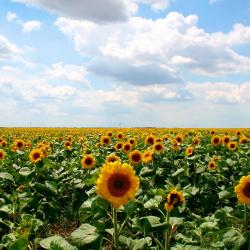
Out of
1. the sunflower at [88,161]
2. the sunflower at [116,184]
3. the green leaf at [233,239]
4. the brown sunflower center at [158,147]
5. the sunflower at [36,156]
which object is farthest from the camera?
the brown sunflower center at [158,147]

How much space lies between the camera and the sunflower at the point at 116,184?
433 cm

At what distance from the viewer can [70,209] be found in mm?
8773

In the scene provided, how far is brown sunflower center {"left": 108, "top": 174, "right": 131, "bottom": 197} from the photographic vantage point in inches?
171

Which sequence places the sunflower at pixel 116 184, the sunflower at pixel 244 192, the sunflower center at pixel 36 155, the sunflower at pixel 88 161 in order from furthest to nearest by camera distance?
the sunflower center at pixel 36 155, the sunflower at pixel 88 161, the sunflower at pixel 244 192, the sunflower at pixel 116 184

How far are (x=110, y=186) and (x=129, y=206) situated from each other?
90cm

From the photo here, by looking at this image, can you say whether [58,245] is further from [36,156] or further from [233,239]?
[36,156]

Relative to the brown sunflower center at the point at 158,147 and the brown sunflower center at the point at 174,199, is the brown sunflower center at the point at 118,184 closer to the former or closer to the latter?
the brown sunflower center at the point at 174,199

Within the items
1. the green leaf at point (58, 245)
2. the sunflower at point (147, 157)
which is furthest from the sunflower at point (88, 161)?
the green leaf at point (58, 245)

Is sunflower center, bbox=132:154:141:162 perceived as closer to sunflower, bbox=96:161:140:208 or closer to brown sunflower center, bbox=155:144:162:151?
brown sunflower center, bbox=155:144:162:151

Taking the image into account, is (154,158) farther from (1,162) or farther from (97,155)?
(1,162)

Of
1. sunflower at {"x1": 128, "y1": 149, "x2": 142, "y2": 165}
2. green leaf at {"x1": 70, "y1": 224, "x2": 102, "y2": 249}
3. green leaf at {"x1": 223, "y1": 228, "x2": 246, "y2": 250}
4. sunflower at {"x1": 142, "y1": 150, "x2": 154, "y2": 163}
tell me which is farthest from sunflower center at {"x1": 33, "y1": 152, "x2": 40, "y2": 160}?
green leaf at {"x1": 223, "y1": 228, "x2": 246, "y2": 250}

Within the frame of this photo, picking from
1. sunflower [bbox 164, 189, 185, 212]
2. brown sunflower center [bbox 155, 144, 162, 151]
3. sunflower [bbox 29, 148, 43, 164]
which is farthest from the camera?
brown sunflower center [bbox 155, 144, 162, 151]

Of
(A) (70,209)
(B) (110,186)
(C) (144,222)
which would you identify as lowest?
(A) (70,209)

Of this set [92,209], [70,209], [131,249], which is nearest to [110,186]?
[131,249]
